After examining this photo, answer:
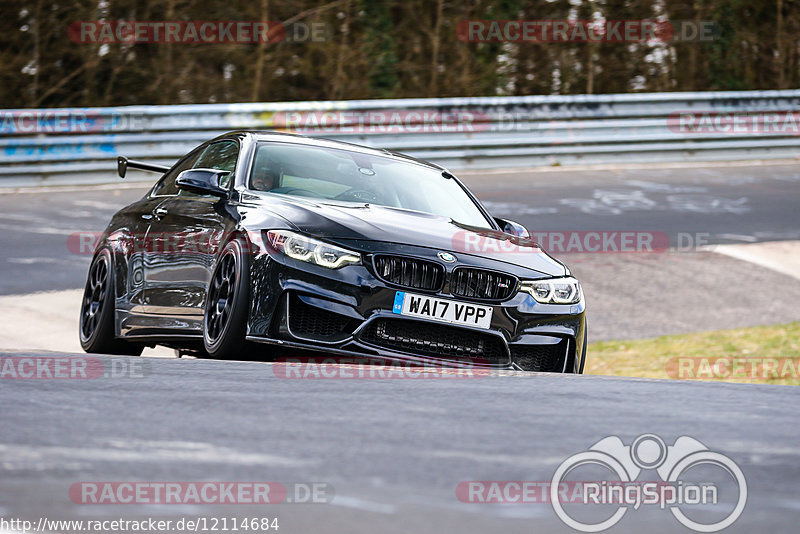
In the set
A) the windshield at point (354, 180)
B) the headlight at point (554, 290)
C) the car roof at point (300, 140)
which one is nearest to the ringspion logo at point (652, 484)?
the headlight at point (554, 290)

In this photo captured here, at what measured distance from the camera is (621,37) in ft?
75.9

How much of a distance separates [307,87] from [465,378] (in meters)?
16.9

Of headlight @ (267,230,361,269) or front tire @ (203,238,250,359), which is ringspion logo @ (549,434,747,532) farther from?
front tire @ (203,238,250,359)

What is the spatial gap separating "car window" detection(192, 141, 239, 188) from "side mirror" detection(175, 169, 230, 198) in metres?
0.19

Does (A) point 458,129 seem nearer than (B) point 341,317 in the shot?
No

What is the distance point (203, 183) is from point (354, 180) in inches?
36.2

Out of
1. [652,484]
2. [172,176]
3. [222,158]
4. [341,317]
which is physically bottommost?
[341,317]

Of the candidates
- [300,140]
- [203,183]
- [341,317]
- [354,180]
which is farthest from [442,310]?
[300,140]

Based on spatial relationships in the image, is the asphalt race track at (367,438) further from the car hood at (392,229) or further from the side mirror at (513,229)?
the side mirror at (513,229)

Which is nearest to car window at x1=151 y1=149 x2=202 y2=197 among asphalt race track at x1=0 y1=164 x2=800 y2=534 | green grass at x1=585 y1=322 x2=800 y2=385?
asphalt race track at x1=0 y1=164 x2=800 y2=534

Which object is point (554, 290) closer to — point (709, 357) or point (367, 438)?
point (367, 438)

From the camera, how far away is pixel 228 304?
19.9 feet

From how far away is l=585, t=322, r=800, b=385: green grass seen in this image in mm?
9484

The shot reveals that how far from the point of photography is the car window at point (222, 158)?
7.18 m
